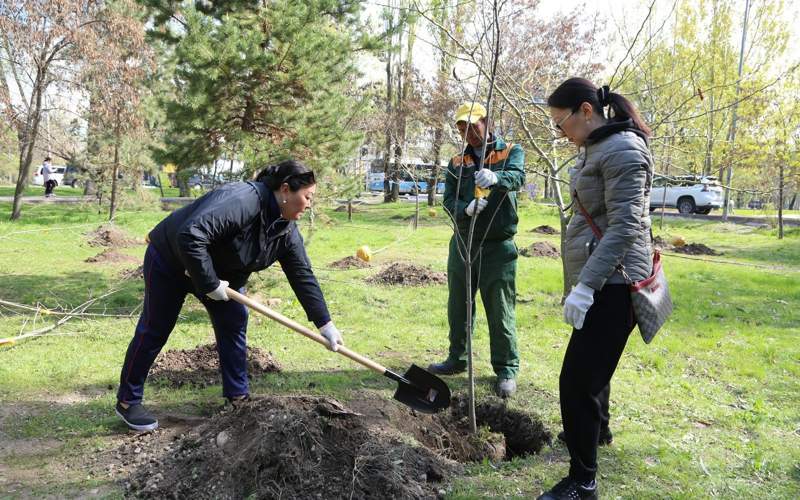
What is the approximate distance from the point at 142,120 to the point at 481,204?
453 inches

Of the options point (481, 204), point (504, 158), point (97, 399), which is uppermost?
point (504, 158)

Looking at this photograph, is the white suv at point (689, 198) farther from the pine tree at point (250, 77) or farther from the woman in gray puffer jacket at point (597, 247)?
the woman in gray puffer jacket at point (597, 247)

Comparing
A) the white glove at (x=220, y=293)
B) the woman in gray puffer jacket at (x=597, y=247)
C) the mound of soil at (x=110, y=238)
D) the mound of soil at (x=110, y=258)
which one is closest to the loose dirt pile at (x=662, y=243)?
the mound of soil at (x=110, y=258)

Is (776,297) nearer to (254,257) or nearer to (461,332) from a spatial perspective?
(461,332)

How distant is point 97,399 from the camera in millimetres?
3773

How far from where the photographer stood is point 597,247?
236 centimetres

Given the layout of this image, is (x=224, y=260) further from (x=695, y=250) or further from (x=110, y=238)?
(x=695, y=250)

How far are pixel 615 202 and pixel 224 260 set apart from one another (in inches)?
80.4

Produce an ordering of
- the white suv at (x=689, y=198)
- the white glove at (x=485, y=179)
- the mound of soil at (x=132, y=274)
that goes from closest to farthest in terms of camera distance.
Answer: the white glove at (x=485, y=179), the mound of soil at (x=132, y=274), the white suv at (x=689, y=198)

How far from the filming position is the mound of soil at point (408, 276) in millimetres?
7973

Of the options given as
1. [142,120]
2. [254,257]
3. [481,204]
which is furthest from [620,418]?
[142,120]

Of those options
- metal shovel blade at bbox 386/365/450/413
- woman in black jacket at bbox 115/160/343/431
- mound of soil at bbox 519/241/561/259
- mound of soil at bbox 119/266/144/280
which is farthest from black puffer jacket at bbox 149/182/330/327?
mound of soil at bbox 519/241/561/259

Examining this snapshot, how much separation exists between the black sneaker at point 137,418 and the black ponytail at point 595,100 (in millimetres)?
2784

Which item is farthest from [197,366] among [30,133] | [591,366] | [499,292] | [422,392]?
[30,133]
